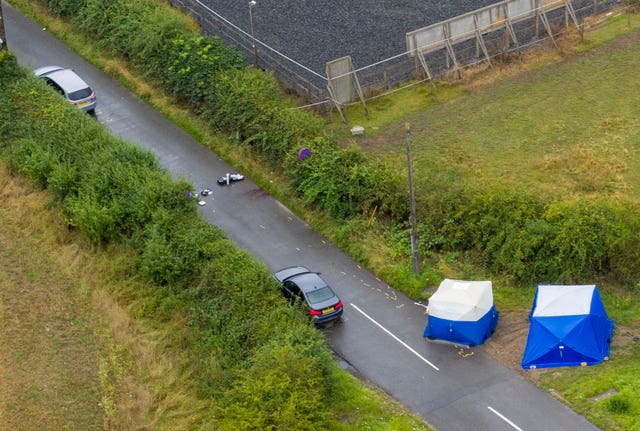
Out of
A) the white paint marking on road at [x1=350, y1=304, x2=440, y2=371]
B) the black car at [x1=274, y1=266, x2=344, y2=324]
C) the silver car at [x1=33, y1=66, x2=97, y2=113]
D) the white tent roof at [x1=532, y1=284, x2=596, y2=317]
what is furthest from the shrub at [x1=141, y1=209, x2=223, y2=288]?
the silver car at [x1=33, y1=66, x2=97, y2=113]

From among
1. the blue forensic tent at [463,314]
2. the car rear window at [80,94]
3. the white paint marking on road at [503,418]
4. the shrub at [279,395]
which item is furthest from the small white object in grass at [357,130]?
the white paint marking on road at [503,418]

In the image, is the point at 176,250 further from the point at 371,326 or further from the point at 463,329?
the point at 463,329

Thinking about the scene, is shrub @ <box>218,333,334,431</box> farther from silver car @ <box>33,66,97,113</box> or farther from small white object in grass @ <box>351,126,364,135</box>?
silver car @ <box>33,66,97,113</box>

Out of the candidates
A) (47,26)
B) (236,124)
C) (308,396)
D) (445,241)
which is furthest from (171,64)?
(308,396)

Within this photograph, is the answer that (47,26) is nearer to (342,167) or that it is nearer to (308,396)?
(342,167)

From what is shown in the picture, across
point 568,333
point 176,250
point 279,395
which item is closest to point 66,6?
point 176,250

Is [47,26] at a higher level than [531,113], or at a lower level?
higher
